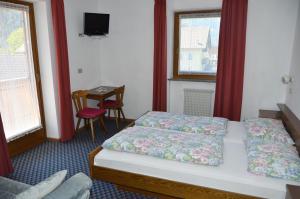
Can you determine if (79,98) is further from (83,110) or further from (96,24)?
(96,24)

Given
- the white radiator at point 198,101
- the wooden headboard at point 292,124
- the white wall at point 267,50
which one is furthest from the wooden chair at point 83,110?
the wooden headboard at point 292,124

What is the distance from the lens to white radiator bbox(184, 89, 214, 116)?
412 cm

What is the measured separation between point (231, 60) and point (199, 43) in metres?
0.73

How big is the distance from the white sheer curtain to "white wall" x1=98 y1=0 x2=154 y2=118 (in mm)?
1627

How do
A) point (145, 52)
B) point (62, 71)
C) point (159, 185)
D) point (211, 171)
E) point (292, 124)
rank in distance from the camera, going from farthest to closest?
1. point (145, 52)
2. point (62, 71)
3. point (292, 124)
4. point (159, 185)
5. point (211, 171)

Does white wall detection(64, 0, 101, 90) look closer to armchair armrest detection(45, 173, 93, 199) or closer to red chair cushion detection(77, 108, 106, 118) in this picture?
red chair cushion detection(77, 108, 106, 118)

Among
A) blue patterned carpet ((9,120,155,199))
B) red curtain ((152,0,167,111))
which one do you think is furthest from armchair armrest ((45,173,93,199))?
red curtain ((152,0,167,111))

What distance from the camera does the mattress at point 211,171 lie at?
1.83 meters

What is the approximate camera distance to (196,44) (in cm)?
418

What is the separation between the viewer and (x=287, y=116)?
2834mm

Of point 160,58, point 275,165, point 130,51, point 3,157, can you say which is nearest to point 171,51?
point 160,58

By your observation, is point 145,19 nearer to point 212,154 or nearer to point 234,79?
point 234,79

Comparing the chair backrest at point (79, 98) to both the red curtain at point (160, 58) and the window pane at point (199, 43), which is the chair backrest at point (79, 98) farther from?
the window pane at point (199, 43)

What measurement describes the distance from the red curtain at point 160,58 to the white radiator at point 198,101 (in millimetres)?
428
